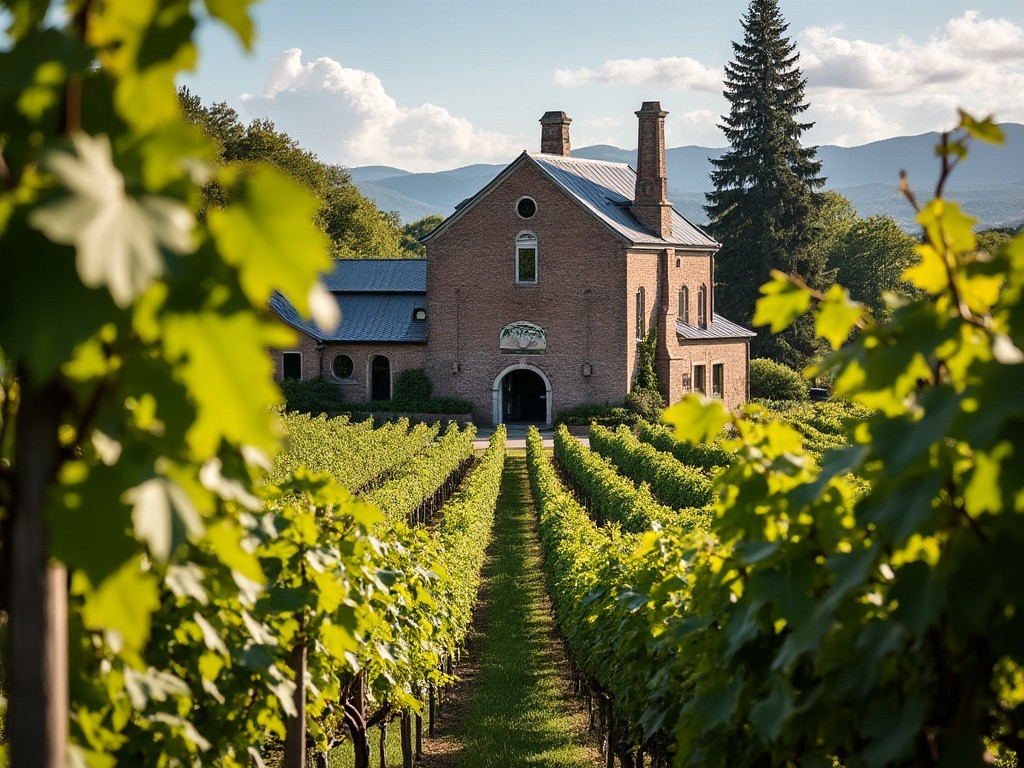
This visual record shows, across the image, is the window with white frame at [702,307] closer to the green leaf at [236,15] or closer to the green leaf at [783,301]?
the green leaf at [783,301]

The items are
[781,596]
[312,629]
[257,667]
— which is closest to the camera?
[781,596]

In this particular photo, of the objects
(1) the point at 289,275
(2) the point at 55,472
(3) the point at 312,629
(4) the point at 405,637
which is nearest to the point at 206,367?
(1) the point at 289,275

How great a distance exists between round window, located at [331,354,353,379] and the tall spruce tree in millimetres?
22323

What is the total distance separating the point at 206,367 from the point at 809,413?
134ft

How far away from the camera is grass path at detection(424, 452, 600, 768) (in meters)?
11.0

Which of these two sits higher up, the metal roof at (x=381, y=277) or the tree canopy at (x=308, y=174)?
the tree canopy at (x=308, y=174)

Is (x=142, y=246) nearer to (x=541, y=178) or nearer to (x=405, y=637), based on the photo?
(x=405, y=637)

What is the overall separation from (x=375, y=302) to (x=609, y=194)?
9.68 metres

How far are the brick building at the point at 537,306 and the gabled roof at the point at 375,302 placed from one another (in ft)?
0.29

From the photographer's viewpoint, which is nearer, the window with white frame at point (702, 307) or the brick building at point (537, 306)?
the brick building at point (537, 306)

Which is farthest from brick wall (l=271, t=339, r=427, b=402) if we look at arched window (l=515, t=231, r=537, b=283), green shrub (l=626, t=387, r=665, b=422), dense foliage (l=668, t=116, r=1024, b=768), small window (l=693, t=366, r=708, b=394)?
dense foliage (l=668, t=116, r=1024, b=768)

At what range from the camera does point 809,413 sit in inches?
1602

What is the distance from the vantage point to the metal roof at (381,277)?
42031 mm

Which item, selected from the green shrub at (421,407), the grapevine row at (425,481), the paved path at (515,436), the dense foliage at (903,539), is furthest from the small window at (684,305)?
the dense foliage at (903,539)
